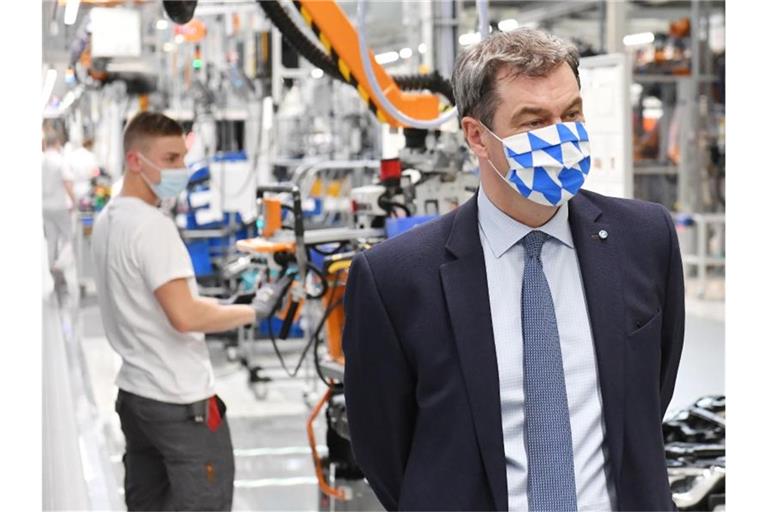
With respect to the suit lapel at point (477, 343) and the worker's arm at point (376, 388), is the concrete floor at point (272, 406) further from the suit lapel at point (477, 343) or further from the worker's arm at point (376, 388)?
the suit lapel at point (477, 343)

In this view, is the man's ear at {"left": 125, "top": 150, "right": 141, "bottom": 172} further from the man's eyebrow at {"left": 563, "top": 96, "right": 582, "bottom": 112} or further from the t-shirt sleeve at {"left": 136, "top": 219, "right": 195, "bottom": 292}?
the man's eyebrow at {"left": 563, "top": 96, "right": 582, "bottom": 112}

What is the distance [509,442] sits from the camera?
6.19 ft

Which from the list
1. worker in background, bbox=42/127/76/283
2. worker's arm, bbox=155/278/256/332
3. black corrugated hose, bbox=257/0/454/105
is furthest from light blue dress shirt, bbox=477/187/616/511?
black corrugated hose, bbox=257/0/454/105

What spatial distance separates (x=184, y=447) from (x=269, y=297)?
24.4 inches

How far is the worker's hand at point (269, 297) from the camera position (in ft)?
13.2

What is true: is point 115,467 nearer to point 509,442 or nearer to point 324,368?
point 324,368

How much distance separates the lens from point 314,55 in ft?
14.4

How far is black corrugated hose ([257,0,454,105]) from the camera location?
429cm

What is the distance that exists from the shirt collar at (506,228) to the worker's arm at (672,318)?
0.65 ft

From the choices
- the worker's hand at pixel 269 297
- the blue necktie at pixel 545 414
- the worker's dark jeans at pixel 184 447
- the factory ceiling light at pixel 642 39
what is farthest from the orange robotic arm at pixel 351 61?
the factory ceiling light at pixel 642 39

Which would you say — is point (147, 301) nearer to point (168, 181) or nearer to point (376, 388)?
point (168, 181)

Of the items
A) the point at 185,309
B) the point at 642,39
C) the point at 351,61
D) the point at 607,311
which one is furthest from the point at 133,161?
the point at 642,39
